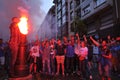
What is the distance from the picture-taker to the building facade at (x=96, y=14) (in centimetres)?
1881

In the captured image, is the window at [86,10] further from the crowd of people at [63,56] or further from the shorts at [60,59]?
the shorts at [60,59]

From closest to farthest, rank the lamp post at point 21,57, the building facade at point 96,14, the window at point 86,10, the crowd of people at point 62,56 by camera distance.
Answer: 1. the lamp post at point 21,57
2. the crowd of people at point 62,56
3. the building facade at point 96,14
4. the window at point 86,10

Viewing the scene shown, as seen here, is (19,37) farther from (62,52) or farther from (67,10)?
(67,10)

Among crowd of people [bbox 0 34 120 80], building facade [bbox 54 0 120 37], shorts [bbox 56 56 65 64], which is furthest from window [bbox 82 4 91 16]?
shorts [bbox 56 56 65 64]

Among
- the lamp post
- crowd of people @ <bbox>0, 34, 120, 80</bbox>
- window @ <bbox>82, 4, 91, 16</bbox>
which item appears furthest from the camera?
window @ <bbox>82, 4, 91, 16</bbox>

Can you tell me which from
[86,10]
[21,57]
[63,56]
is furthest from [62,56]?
[86,10]

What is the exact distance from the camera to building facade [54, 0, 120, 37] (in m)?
18.8

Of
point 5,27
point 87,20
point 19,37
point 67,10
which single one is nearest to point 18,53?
point 19,37

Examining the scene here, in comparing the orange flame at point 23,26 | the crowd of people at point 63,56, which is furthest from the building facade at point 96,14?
the orange flame at point 23,26

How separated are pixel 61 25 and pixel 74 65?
37.1 metres

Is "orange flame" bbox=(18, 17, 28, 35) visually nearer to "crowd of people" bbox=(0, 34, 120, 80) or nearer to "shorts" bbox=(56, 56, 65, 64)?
"crowd of people" bbox=(0, 34, 120, 80)

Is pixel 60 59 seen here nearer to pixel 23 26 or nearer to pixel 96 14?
pixel 23 26

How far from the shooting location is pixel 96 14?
78.7 ft

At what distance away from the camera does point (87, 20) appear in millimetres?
27453
